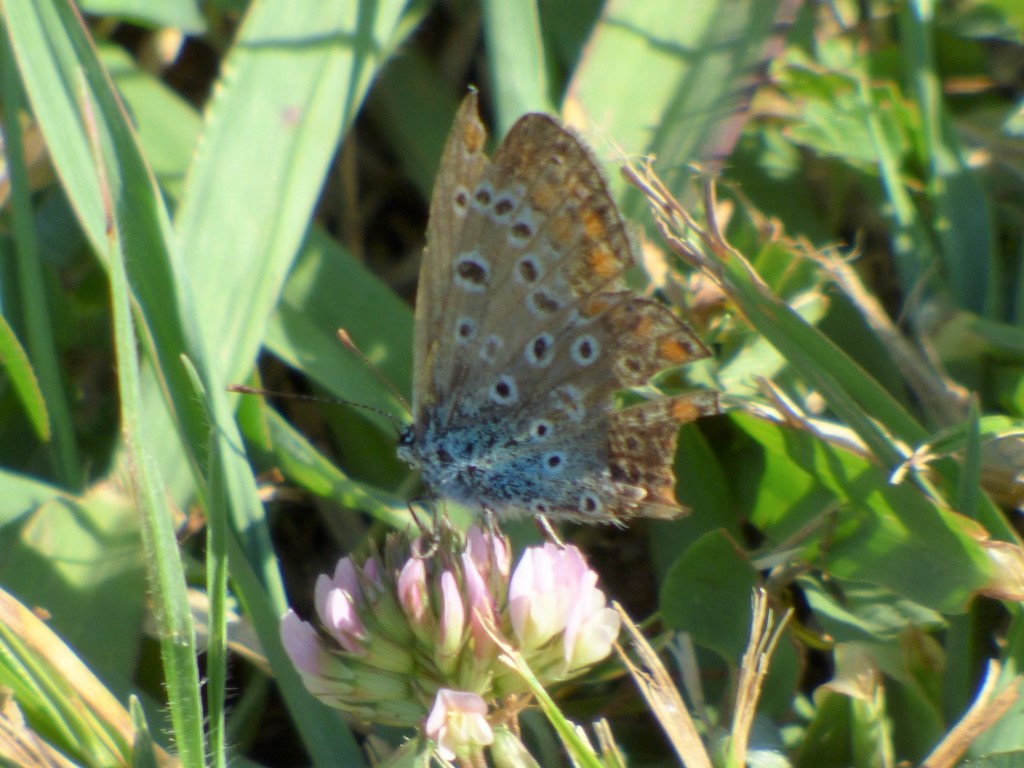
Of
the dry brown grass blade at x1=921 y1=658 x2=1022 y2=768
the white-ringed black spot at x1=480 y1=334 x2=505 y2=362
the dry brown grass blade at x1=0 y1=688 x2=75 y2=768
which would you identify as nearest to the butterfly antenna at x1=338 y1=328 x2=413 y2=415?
the white-ringed black spot at x1=480 y1=334 x2=505 y2=362

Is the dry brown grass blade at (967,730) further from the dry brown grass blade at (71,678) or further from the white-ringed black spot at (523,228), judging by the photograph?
the dry brown grass blade at (71,678)

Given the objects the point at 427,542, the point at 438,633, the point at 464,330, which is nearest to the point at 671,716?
the point at 438,633

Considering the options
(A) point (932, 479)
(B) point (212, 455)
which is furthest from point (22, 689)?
(A) point (932, 479)

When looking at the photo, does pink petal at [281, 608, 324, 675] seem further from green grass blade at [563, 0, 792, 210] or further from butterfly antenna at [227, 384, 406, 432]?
green grass blade at [563, 0, 792, 210]

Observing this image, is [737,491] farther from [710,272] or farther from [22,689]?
[22,689]

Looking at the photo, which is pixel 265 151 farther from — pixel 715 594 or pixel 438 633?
pixel 715 594

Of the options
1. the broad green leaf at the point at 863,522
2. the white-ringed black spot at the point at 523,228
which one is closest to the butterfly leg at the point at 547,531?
the broad green leaf at the point at 863,522
